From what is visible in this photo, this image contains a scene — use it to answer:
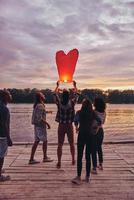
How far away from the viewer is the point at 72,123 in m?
10.2

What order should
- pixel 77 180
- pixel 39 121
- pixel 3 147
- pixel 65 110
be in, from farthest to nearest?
pixel 39 121 → pixel 65 110 → pixel 3 147 → pixel 77 180

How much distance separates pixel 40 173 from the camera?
934 centimetres

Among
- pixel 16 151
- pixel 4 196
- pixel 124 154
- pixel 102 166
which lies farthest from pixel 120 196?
pixel 16 151

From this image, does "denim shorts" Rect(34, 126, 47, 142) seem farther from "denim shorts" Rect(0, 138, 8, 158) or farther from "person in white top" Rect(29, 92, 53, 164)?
"denim shorts" Rect(0, 138, 8, 158)

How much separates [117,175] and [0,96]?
9.47 ft

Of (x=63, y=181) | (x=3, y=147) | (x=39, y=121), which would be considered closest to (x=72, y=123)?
(x=39, y=121)

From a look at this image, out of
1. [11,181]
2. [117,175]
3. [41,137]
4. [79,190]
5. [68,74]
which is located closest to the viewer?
[79,190]

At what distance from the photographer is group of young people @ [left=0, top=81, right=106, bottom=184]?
8422 mm

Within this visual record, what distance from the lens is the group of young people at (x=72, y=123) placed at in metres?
8.42

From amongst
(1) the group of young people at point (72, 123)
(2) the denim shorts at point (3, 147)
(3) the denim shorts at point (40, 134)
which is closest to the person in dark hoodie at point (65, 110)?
(1) the group of young people at point (72, 123)

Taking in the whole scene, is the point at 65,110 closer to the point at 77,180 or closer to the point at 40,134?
the point at 40,134

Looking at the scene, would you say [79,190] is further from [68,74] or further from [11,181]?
[68,74]

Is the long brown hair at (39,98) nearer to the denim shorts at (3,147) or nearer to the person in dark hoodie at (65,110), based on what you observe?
the person in dark hoodie at (65,110)

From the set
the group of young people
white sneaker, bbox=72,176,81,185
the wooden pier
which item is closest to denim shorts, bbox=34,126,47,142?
the group of young people
